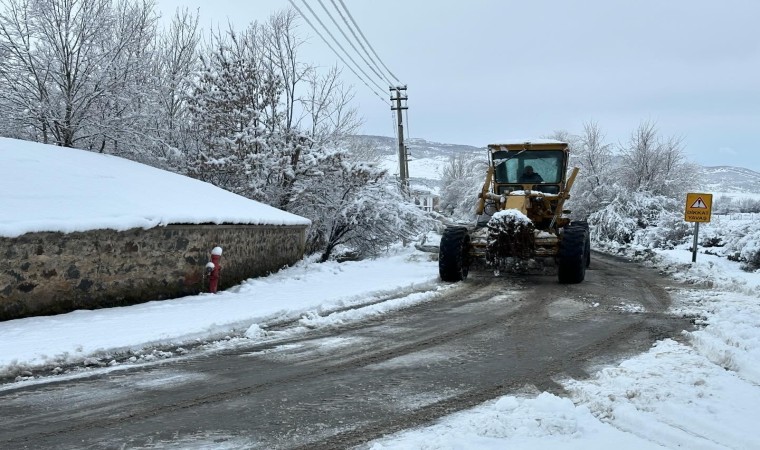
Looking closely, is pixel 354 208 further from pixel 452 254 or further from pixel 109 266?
pixel 109 266

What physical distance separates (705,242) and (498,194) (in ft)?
42.2

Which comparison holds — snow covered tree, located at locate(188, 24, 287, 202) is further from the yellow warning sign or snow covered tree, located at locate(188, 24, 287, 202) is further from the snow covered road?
the yellow warning sign

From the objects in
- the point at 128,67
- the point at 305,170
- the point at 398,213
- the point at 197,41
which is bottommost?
the point at 398,213

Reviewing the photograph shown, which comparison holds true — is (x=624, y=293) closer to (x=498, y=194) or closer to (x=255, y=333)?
(x=498, y=194)

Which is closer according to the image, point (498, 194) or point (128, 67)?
point (498, 194)

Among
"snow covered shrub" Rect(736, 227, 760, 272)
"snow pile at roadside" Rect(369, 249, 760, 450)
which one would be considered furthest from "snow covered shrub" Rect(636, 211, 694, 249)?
"snow pile at roadside" Rect(369, 249, 760, 450)

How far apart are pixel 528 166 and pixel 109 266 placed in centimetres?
885

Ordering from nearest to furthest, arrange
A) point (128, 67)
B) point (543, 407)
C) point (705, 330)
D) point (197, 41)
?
point (543, 407)
point (705, 330)
point (128, 67)
point (197, 41)

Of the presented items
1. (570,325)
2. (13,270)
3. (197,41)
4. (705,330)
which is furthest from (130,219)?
(197,41)

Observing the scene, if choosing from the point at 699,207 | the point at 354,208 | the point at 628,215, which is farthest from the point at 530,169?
the point at 628,215

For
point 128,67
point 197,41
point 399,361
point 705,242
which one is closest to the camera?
point 399,361

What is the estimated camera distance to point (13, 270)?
22.7 feet

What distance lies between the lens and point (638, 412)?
371cm

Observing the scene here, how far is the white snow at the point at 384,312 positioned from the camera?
3.45m
